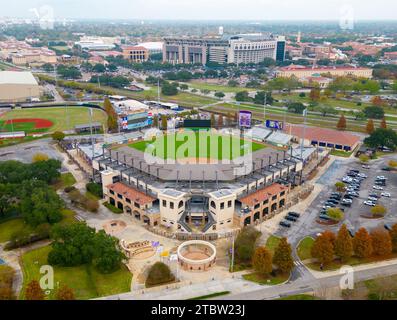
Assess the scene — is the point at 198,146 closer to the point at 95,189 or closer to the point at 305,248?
the point at 95,189

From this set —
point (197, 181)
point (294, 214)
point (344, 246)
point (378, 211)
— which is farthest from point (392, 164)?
point (197, 181)

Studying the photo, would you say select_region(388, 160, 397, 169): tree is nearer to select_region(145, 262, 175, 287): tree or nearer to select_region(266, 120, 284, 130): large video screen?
select_region(266, 120, 284, 130): large video screen

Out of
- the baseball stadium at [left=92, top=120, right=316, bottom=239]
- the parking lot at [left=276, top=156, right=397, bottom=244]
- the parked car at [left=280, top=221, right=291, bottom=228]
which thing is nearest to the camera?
the parking lot at [left=276, top=156, right=397, bottom=244]

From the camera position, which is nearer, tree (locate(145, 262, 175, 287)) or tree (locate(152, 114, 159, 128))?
tree (locate(145, 262, 175, 287))

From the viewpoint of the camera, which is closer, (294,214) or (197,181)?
(294,214)

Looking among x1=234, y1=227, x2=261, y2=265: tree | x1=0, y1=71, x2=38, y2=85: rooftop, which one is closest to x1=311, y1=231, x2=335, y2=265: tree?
x1=234, y1=227, x2=261, y2=265: tree

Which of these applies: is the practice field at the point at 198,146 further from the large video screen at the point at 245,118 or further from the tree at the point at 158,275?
the tree at the point at 158,275

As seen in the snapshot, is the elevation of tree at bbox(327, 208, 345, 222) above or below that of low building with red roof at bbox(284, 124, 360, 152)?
below
